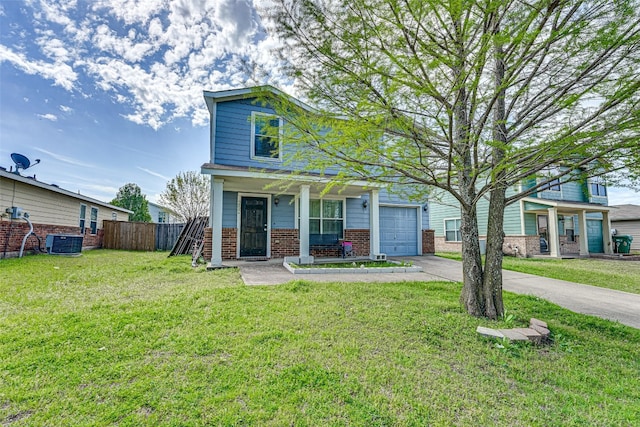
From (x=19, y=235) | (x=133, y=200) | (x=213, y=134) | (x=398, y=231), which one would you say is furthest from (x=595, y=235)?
(x=133, y=200)

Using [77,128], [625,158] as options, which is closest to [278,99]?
[625,158]

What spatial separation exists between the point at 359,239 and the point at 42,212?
43.6 ft

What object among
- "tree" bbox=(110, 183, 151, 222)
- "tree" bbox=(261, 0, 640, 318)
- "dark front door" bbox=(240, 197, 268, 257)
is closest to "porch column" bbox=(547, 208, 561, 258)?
"tree" bbox=(261, 0, 640, 318)

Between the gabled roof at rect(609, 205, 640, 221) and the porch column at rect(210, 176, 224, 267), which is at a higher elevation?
the gabled roof at rect(609, 205, 640, 221)

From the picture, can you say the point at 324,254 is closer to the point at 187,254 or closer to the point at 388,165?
the point at 187,254

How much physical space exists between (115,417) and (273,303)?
8.27 ft

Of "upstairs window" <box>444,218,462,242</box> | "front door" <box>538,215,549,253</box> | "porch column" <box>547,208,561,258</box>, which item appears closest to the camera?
"porch column" <box>547,208,561,258</box>

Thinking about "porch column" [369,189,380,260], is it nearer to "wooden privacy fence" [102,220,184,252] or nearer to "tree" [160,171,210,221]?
"wooden privacy fence" [102,220,184,252]

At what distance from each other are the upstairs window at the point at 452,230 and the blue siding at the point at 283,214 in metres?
10.7

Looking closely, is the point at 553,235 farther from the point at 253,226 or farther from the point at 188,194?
the point at 188,194

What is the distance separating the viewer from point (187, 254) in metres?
12.1

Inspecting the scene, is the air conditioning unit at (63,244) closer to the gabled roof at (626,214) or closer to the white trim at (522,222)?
the white trim at (522,222)

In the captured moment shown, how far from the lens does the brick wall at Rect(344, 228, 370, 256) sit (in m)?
10.5

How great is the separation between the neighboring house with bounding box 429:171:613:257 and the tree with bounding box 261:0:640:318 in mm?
8985
